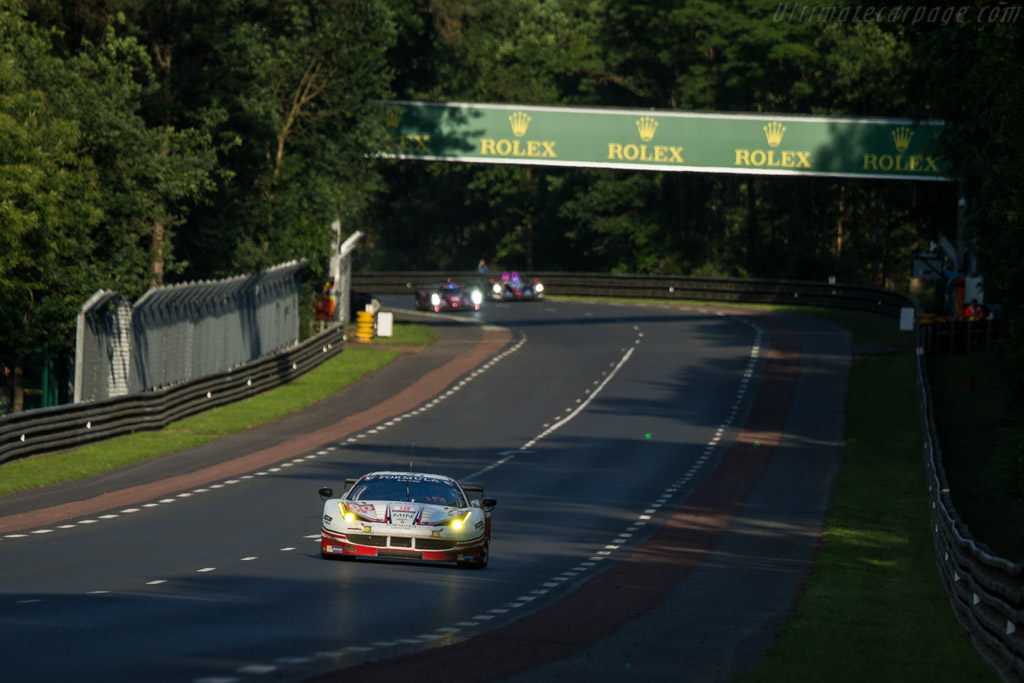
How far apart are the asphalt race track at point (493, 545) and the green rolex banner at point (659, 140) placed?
37.0ft

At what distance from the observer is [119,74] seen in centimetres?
4644

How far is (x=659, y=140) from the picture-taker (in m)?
62.5

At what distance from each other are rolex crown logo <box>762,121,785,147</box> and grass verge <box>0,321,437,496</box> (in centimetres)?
1620

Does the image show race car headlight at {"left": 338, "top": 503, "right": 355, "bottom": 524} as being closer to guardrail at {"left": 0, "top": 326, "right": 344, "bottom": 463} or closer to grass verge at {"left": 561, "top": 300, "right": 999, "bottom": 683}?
grass verge at {"left": 561, "top": 300, "right": 999, "bottom": 683}

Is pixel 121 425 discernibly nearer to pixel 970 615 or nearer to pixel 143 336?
pixel 143 336

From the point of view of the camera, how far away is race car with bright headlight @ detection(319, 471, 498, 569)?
19.5 meters

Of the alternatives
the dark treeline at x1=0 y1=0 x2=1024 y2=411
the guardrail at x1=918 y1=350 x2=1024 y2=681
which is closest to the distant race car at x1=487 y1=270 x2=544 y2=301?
the dark treeline at x1=0 y1=0 x2=1024 y2=411

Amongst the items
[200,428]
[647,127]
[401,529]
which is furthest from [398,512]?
[647,127]

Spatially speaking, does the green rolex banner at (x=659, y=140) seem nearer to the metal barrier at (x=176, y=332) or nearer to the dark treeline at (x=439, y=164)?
the dark treeline at (x=439, y=164)

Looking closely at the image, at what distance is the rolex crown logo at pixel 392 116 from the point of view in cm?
6156

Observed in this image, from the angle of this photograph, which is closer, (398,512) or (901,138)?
(398,512)

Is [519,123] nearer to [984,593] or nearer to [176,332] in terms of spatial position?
[176,332]

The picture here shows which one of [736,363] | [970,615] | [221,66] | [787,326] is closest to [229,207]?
[221,66]

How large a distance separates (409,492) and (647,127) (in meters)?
44.0
